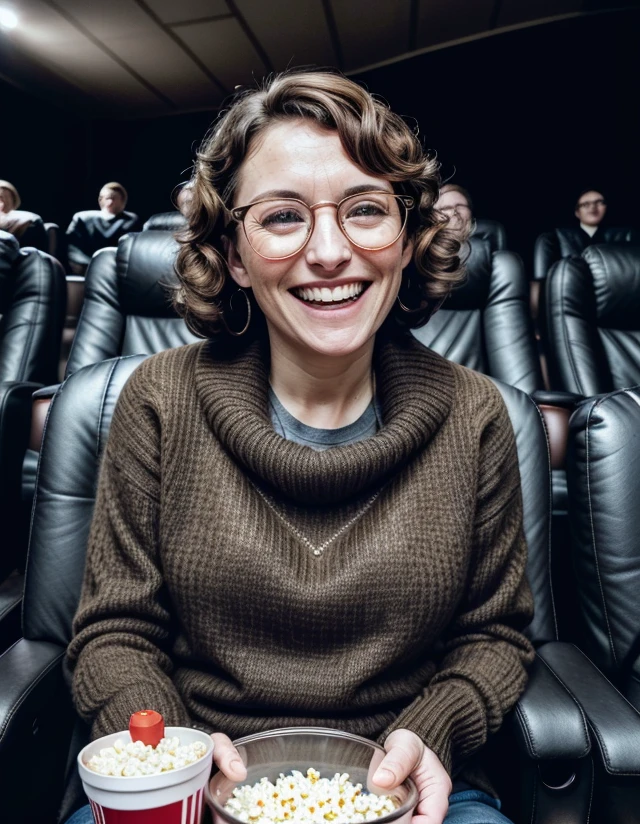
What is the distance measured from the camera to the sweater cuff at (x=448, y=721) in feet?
2.57

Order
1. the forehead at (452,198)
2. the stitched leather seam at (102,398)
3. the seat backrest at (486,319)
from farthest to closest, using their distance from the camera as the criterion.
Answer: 1. the forehead at (452,198)
2. the seat backrest at (486,319)
3. the stitched leather seam at (102,398)

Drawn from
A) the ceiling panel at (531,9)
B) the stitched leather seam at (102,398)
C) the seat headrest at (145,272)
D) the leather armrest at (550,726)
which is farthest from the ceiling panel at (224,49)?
the leather armrest at (550,726)

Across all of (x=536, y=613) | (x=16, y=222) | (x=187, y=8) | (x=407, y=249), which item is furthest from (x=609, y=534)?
(x=187, y=8)

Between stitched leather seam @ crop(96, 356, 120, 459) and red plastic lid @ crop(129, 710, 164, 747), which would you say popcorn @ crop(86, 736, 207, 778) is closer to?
red plastic lid @ crop(129, 710, 164, 747)

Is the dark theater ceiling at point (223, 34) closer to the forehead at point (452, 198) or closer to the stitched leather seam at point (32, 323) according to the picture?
the forehead at point (452, 198)

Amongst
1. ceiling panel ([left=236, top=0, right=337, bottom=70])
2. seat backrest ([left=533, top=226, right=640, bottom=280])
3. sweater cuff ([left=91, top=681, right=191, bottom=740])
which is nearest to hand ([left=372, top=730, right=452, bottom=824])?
sweater cuff ([left=91, top=681, right=191, bottom=740])

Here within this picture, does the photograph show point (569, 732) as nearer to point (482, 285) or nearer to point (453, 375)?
point (453, 375)

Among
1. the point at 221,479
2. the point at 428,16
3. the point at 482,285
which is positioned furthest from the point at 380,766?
the point at 428,16

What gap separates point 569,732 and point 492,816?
0.13 m

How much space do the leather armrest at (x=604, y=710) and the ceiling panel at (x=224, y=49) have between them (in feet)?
14.2

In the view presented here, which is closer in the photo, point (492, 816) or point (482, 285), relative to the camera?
point (492, 816)

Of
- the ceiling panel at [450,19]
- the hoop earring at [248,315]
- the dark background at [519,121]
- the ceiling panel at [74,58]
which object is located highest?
the ceiling panel at [450,19]

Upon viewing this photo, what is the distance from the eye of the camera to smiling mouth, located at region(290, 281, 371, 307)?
0.88m

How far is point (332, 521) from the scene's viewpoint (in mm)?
897
